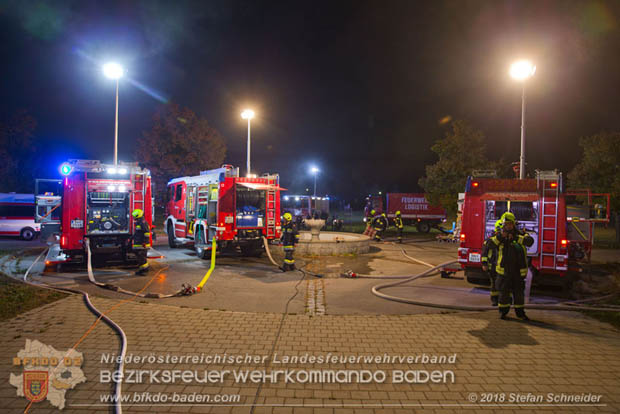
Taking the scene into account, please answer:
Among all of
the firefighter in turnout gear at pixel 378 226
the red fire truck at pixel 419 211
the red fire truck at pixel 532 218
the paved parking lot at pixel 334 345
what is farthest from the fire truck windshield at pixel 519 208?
the red fire truck at pixel 419 211

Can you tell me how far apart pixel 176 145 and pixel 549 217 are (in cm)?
2918

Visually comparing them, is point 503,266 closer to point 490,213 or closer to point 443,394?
point 443,394

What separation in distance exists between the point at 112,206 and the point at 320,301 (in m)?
7.33

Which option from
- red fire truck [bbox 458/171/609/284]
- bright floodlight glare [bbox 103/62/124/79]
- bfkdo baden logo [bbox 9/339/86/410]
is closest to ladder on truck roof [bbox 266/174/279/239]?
red fire truck [bbox 458/171/609/284]

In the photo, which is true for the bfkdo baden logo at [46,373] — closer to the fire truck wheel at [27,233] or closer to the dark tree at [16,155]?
the fire truck wheel at [27,233]

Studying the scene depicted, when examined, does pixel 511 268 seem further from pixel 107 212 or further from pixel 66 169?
pixel 66 169

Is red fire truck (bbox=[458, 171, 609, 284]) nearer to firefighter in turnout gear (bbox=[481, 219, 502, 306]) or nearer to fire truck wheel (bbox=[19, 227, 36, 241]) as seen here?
firefighter in turnout gear (bbox=[481, 219, 502, 306])

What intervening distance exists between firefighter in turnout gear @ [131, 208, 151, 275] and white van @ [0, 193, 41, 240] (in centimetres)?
1296

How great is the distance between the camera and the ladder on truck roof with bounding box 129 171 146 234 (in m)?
10.8

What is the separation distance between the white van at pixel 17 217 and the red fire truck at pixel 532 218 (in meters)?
20.0

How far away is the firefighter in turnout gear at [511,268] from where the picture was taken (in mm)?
6043

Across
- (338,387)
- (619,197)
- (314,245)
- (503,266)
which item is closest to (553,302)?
(503,266)

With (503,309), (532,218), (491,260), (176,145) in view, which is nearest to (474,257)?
(532,218)

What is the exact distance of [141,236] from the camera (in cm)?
951
